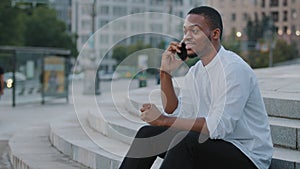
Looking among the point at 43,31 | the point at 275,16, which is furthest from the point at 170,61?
the point at 275,16

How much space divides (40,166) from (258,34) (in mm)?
60901

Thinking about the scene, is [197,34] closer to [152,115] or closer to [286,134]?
[152,115]

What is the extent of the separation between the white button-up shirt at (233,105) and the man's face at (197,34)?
0.33ft

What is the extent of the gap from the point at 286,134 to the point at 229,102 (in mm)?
1798

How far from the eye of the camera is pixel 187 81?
353 cm

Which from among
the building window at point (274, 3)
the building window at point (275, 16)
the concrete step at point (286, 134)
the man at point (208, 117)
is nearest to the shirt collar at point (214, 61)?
the man at point (208, 117)

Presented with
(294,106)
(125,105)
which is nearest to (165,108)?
(294,106)

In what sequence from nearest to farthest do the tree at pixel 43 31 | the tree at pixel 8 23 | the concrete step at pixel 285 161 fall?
the concrete step at pixel 285 161
the tree at pixel 8 23
the tree at pixel 43 31

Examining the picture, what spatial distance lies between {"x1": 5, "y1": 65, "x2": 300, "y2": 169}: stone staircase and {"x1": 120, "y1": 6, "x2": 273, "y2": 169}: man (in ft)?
2.77

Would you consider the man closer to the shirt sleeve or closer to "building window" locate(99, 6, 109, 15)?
the shirt sleeve

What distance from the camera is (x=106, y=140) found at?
6230 mm

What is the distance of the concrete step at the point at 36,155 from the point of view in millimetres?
5719

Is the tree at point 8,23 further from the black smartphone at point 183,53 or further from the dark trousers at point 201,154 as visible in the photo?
the dark trousers at point 201,154

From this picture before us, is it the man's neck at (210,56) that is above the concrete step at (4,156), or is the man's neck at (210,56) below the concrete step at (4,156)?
above
